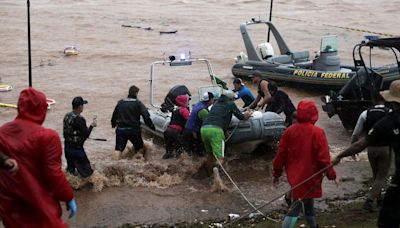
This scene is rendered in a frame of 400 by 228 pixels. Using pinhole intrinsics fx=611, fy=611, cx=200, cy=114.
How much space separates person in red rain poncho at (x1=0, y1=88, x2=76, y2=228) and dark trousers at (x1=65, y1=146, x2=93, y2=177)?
395cm

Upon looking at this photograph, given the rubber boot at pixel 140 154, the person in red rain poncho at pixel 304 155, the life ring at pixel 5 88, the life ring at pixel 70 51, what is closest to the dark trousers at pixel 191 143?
the rubber boot at pixel 140 154

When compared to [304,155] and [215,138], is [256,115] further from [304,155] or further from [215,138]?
[304,155]

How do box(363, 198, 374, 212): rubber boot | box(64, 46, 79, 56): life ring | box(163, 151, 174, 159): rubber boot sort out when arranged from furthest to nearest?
box(64, 46, 79, 56): life ring < box(163, 151, 174, 159): rubber boot < box(363, 198, 374, 212): rubber boot

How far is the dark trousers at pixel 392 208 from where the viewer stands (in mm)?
4551

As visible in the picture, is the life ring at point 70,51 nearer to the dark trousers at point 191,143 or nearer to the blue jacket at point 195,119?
the dark trousers at point 191,143

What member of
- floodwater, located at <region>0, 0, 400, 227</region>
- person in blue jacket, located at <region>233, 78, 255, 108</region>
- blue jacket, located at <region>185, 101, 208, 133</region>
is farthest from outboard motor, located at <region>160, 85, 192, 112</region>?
blue jacket, located at <region>185, 101, 208, 133</region>

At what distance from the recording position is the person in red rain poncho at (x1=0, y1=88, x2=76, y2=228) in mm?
3855

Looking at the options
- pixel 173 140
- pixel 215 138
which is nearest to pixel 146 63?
pixel 173 140

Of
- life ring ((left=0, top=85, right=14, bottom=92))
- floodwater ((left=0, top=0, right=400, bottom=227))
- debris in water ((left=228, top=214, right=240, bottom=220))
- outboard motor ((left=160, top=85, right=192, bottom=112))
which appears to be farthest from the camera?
life ring ((left=0, top=85, right=14, bottom=92))

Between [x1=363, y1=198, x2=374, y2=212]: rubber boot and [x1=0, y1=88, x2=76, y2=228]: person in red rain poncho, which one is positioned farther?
[x1=363, y1=198, x2=374, y2=212]: rubber boot

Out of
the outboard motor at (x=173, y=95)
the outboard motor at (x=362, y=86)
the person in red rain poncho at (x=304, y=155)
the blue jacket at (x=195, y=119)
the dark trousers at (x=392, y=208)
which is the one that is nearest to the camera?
the dark trousers at (x=392, y=208)

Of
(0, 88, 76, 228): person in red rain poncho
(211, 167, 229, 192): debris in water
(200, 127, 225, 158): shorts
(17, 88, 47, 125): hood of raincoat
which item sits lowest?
(211, 167, 229, 192): debris in water

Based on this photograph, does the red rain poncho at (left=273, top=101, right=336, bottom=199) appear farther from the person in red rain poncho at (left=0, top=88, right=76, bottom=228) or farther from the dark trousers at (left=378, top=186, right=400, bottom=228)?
the person in red rain poncho at (left=0, top=88, right=76, bottom=228)

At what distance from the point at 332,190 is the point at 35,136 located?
16.8ft
